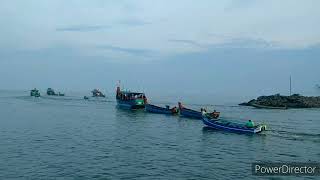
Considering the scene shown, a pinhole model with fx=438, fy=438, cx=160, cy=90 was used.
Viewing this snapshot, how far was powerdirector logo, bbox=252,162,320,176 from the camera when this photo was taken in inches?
1391

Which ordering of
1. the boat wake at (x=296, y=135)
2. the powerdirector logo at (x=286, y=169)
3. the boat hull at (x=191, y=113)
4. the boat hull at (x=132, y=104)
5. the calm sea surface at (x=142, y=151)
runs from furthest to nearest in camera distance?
the boat hull at (x=132, y=104) < the boat hull at (x=191, y=113) < the boat wake at (x=296, y=135) < the calm sea surface at (x=142, y=151) < the powerdirector logo at (x=286, y=169)

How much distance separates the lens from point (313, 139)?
182 ft

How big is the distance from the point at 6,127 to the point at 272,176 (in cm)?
4619

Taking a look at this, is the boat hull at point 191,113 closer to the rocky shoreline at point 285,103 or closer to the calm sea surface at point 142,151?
the calm sea surface at point 142,151

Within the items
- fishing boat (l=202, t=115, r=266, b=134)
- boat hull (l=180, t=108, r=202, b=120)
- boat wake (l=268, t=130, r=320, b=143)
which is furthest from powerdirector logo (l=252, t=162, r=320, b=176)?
boat hull (l=180, t=108, r=202, b=120)

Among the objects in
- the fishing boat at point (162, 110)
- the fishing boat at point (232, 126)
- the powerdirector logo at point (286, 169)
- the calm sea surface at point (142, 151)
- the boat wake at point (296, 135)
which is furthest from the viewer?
the fishing boat at point (162, 110)

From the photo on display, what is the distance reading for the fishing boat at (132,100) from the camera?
108 m

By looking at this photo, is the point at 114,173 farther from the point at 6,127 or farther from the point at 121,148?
the point at 6,127

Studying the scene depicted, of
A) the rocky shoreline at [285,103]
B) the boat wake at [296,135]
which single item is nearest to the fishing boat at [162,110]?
the boat wake at [296,135]

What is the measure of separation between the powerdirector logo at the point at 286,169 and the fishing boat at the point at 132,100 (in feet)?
228

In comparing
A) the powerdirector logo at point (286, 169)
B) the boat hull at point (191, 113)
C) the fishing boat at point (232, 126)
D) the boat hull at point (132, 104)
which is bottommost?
the powerdirector logo at point (286, 169)

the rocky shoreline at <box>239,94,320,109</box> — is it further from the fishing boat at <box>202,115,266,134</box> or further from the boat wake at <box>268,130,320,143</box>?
the boat wake at <box>268,130,320,143</box>

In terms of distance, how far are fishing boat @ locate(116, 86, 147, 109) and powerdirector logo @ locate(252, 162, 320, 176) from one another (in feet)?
228

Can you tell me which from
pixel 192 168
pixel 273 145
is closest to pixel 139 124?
pixel 273 145
